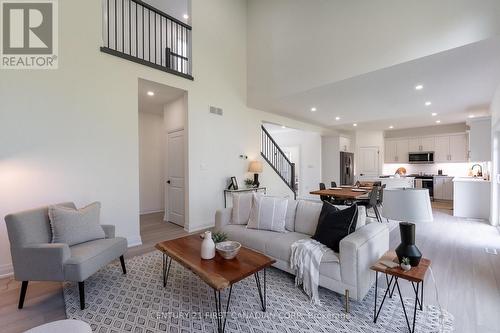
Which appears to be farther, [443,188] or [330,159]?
[330,159]

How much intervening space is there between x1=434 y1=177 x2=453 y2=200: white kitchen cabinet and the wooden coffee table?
8818mm

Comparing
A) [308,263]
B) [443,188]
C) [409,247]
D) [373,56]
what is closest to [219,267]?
[308,263]

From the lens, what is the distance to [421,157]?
8.50m

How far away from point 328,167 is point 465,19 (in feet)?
21.3

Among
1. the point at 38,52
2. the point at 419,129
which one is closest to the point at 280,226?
the point at 38,52

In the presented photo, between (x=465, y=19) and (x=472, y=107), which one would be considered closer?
(x=465, y=19)

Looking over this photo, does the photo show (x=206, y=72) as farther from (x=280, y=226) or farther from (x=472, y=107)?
(x=472, y=107)

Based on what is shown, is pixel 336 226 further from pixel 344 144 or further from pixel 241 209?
pixel 344 144

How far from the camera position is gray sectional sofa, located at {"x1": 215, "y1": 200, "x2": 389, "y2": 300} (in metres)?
2.01

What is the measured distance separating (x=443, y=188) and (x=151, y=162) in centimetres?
974

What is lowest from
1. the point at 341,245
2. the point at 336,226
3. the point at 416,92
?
the point at 341,245

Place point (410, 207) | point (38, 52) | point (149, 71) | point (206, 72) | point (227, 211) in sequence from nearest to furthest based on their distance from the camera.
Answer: point (410, 207) → point (38, 52) → point (227, 211) → point (149, 71) → point (206, 72)

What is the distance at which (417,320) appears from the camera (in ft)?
6.18

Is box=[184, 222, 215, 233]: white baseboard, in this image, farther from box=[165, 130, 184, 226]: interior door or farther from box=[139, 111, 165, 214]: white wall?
box=[139, 111, 165, 214]: white wall
